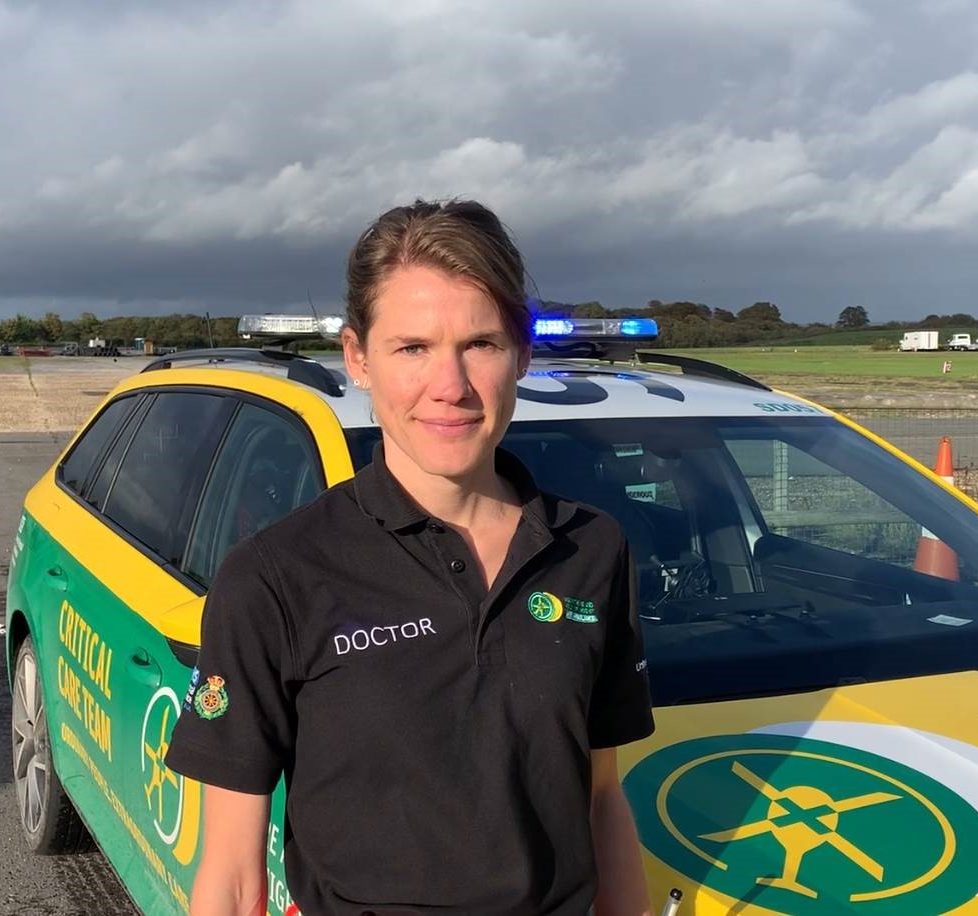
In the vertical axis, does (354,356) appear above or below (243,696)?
above

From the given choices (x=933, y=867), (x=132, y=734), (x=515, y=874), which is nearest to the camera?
(x=515, y=874)

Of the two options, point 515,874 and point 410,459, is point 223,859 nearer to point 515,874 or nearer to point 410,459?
point 515,874

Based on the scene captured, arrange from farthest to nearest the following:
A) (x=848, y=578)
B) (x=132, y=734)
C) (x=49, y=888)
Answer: (x=49, y=888)
(x=848, y=578)
(x=132, y=734)

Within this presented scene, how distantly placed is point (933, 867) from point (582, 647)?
73 centimetres

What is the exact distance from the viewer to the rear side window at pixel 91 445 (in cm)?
393

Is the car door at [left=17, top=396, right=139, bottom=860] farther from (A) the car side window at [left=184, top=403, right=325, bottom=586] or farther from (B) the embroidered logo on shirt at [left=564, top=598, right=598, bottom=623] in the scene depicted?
(B) the embroidered logo on shirt at [left=564, top=598, right=598, bottom=623]

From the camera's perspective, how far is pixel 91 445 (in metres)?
4.07

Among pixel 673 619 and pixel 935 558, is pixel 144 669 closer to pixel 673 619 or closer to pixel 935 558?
pixel 673 619

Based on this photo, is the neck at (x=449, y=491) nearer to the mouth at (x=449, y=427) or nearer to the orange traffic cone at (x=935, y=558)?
the mouth at (x=449, y=427)

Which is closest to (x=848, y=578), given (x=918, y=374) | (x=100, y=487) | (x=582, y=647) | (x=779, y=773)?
(x=779, y=773)

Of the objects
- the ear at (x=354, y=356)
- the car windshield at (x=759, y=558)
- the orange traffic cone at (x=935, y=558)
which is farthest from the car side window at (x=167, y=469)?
the orange traffic cone at (x=935, y=558)

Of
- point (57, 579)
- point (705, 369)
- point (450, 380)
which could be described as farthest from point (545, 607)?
point (57, 579)

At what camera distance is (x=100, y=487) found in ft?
12.2

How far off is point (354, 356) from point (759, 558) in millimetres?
2033
